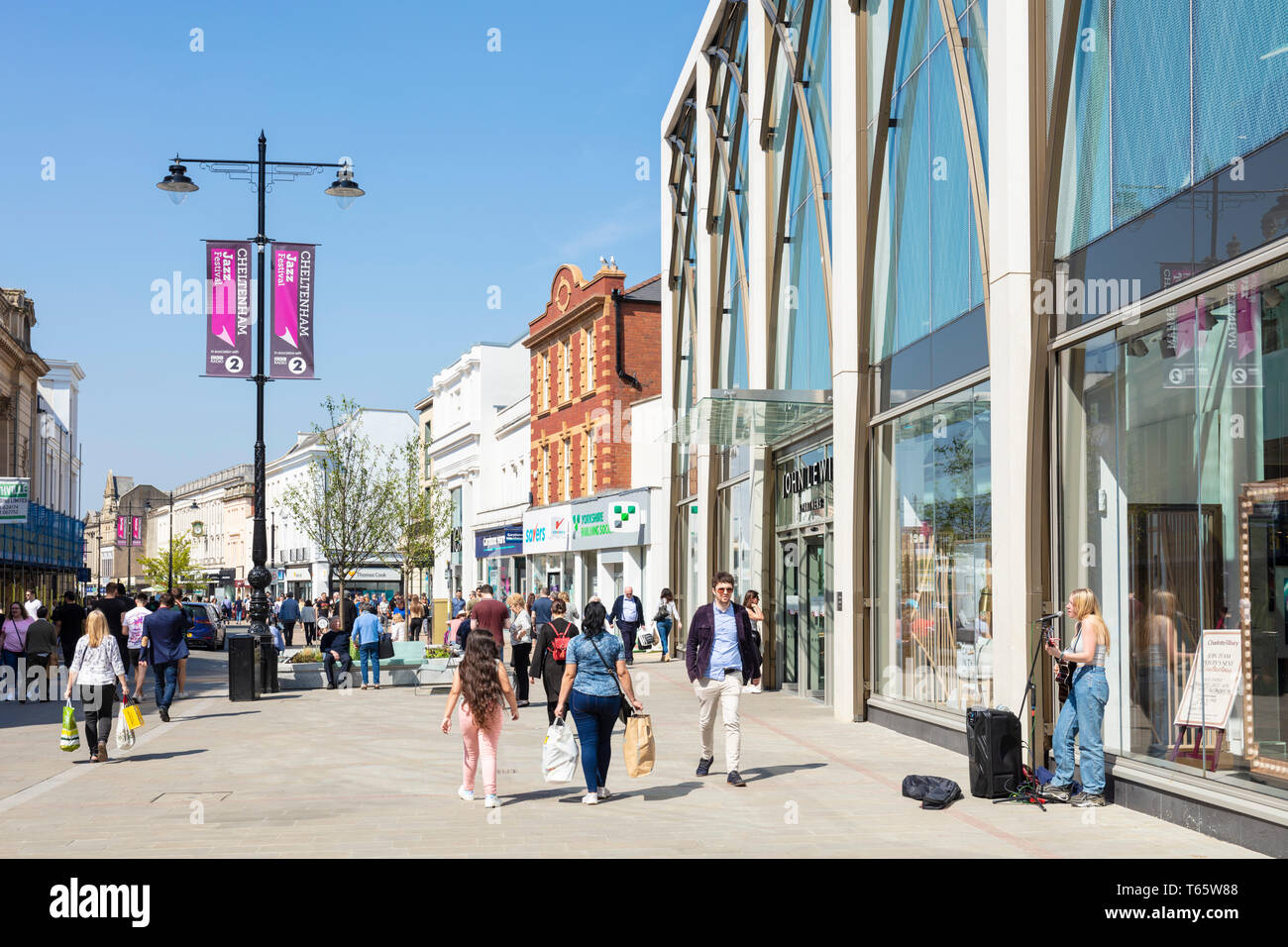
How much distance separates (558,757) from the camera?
1055 centimetres

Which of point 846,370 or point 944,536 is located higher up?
point 846,370

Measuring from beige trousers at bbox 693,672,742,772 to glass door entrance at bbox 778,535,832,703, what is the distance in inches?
265

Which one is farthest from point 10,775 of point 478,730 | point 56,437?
point 56,437

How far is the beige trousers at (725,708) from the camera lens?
11750 millimetres

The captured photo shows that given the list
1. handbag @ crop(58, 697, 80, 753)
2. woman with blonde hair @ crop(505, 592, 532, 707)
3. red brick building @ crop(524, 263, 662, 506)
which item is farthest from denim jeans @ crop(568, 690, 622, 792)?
red brick building @ crop(524, 263, 662, 506)

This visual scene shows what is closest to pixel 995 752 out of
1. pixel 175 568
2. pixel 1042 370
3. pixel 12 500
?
pixel 1042 370

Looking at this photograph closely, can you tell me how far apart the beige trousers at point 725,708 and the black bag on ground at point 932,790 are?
1658mm

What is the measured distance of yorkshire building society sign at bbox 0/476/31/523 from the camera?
3212 centimetres

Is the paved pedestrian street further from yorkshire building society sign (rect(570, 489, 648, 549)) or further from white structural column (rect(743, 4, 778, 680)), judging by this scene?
yorkshire building society sign (rect(570, 489, 648, 549))

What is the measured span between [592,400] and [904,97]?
2645 centimetres

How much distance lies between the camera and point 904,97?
15.6 meters

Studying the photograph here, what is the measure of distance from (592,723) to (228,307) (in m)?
12.8
